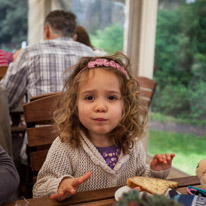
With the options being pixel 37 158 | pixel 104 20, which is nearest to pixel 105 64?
pixel 37 158

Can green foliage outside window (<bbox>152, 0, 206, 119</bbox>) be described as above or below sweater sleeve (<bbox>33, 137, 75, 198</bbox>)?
above

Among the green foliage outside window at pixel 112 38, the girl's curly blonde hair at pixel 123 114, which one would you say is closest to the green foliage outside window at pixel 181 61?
the green foliage outside window at pixel 112 38

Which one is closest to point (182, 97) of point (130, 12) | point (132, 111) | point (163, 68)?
point (163, 68)

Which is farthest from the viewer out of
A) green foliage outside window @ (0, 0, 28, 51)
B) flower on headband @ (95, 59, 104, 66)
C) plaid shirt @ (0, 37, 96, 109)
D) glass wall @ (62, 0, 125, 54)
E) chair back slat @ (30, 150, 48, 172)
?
green foliage outside window @ (0, 0, 28, 51)

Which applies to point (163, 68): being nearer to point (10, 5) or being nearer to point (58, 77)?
point (58, 77)

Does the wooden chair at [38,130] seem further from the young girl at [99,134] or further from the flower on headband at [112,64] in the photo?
the flower on headband at [112,64]

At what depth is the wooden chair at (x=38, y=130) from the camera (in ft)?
4.49

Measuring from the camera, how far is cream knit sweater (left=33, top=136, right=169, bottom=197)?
3.72ft

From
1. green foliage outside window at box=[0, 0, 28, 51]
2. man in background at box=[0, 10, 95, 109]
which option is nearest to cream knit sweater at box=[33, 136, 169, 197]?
man in background at box=[0, 10, 95, 109]

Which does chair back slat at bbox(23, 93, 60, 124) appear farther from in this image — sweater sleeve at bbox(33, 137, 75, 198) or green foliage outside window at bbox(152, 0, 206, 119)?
green foliage outside window at bbox(152, 0, 206, 119)

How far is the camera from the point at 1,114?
166cm

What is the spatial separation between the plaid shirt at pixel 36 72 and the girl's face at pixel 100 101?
126cm

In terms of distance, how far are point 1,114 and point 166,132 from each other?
2.60m

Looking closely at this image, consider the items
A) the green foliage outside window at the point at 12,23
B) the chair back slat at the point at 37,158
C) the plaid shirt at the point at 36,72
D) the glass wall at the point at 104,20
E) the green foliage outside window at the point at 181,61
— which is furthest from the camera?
the green foliage outside window at the point at 12,23
